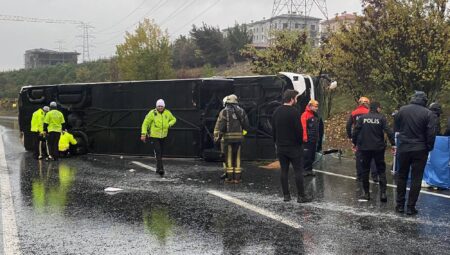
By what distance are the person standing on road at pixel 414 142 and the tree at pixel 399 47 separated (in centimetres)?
784

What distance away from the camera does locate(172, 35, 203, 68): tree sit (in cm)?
5378

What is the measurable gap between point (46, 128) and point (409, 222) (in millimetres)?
10898

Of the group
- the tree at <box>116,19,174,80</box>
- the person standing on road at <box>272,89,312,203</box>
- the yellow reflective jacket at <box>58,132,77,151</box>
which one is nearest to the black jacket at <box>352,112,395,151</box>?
the person standing on road at <box>272,89,312,203</box>

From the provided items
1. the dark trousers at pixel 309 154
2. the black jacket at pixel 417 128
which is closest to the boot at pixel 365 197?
the black jacket at pixel 417 128

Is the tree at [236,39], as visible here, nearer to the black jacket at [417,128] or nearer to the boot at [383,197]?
the boot at [383,197]

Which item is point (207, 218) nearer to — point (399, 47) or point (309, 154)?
point (309, 154)

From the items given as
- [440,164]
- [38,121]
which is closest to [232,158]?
[440,164]

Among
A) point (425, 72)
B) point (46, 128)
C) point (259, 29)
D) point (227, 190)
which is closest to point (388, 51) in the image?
point (425, 72)

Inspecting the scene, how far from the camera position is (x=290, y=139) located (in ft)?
26.6

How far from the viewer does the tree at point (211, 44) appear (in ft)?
170

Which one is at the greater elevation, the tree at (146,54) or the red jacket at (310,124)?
the tree at (146,54)

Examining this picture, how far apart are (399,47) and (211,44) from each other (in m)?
38.7

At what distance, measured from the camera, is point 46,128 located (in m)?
14.2

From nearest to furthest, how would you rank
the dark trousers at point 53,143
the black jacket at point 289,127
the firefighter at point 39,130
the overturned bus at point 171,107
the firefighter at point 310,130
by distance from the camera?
the black jacket at point 289,127
the firefighter at point 310,130
the overturned bus at point 171,107
the dark trousers at point 53,143
the firefighter at point 39,130
